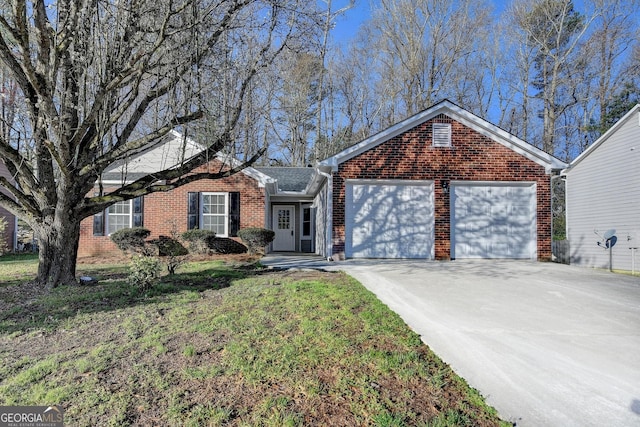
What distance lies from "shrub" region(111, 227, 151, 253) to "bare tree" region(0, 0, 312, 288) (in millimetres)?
5423

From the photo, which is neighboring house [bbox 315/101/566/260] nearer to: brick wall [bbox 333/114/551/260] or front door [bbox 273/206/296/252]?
brick wall [bbox 333/114/551/260]

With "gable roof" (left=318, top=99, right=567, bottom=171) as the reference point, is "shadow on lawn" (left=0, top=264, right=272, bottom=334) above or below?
below

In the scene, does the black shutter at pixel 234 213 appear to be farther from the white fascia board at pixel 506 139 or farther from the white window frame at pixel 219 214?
the white fascia board at pixel 506 139

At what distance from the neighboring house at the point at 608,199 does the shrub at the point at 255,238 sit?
31.9 feet

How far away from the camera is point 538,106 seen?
23.4m

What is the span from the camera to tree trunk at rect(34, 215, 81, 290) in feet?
21.1

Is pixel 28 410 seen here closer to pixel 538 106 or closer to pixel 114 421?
pixel 114 421

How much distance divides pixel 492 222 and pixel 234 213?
27.0 feet

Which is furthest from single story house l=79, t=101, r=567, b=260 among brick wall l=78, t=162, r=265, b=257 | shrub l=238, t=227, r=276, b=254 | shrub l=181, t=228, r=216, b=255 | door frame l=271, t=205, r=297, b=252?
door frame l=271, t=205, r=297, b=252

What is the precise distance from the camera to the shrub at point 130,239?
12.2m

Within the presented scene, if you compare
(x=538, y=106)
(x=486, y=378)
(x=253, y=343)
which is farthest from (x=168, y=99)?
(x=538, y=106)

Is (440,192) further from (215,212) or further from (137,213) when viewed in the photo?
(137,213)

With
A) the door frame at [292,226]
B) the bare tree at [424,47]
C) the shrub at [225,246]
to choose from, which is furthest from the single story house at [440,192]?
the bare tree at [424,47]

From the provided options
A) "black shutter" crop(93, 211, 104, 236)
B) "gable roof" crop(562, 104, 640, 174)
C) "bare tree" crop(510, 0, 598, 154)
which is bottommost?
"black shutter" crop(93, 211, 104, 236)
